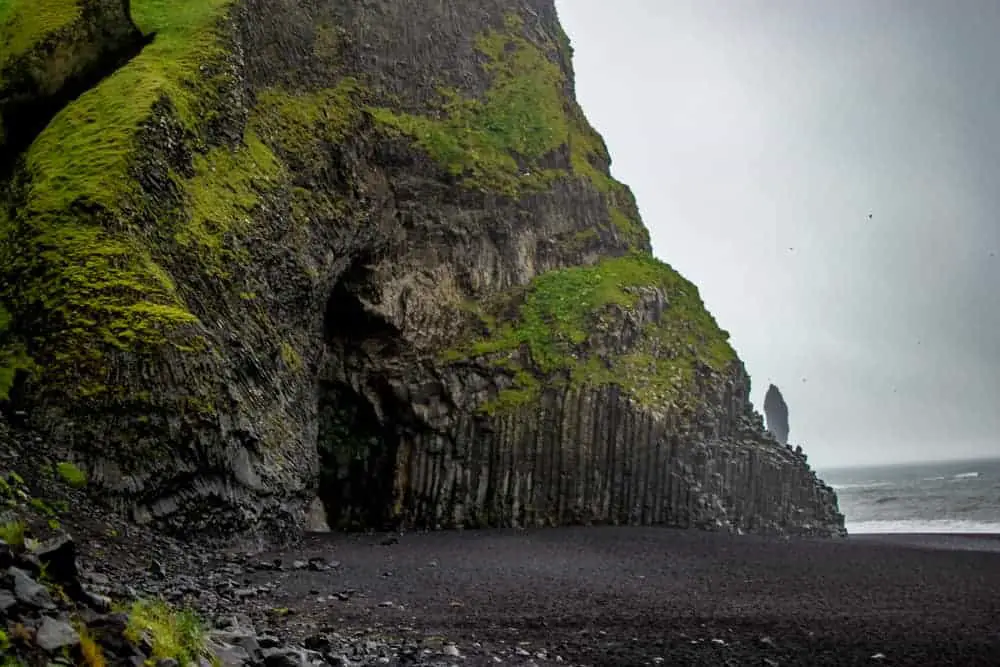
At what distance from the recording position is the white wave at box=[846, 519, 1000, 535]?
40.2 meters

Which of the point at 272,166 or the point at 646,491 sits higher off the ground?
the point at 272,166

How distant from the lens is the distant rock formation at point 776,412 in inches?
5182

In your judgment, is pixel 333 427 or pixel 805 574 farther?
pixel 333 427

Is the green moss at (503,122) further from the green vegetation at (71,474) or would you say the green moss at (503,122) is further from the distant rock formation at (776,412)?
the distant rock formation at (776,412)

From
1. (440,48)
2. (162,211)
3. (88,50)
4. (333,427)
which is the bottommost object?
(333,427)

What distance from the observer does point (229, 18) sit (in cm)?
2462

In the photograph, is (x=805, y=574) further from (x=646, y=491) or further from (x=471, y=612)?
(x=646, y=491)

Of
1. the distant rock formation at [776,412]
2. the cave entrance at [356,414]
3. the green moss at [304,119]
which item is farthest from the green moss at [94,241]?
the distant rock formation at [776,412]

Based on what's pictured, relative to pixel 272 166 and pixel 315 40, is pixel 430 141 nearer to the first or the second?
pixel 315 40

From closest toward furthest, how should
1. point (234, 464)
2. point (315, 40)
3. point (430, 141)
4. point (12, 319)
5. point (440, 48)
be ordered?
point (12, 319)
point (234, 464)
point (315, 40)
point (430, 141)
point (440, 48)

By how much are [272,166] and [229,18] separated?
16.5 feet

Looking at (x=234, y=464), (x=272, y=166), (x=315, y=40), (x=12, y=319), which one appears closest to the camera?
(x=12, y=319)

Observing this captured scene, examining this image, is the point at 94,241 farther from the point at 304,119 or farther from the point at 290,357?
the point at 304,119

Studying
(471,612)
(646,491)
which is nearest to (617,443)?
(646,491)
